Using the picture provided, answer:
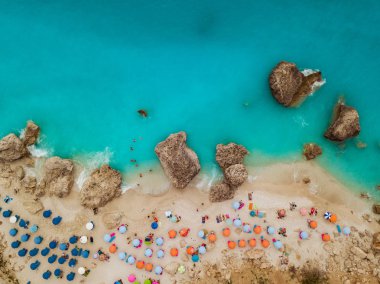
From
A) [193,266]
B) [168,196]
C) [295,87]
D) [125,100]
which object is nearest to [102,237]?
[168,196]

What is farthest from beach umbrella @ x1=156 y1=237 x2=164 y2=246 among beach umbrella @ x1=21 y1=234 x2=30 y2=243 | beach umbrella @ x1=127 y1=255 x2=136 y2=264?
beach umbrella @ x1=21 y1=234 x2=30 y2=243

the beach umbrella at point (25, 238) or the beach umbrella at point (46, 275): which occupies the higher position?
the beach umbrella at point (25, 238)

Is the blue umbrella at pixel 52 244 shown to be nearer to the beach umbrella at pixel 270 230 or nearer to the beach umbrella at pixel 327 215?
the beach umbrella at pixel 270 230

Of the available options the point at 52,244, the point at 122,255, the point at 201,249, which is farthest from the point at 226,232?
the point at 52,244

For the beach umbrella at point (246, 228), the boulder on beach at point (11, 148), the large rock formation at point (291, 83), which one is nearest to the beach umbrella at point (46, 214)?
the boulder on beach at point (11, 148)

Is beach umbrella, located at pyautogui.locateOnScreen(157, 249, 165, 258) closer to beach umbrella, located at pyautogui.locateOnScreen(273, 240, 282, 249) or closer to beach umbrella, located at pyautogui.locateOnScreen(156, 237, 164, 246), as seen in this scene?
beach umbrella, located at pyautogui.locateOnScreen(156, 237, 164, 246)

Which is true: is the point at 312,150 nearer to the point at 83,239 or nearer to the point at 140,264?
the point at 140,264
